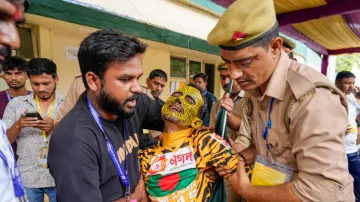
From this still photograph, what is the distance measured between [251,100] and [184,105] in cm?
51

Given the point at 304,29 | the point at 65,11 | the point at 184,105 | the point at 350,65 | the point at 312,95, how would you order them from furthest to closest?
the point at 350,65 < the point at 304,29 < the point at 65,11 < the point at 184,105 < the point at 312,95

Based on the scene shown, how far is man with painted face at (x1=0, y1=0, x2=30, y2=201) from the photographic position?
2.20 feet

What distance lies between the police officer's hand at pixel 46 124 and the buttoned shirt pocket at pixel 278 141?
2.32m

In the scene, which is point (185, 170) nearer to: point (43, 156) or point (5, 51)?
point (5, 51)

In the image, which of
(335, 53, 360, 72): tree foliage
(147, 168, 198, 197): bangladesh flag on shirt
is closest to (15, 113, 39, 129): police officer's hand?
(147, 168, 198, 197): bangladesh flag on shirt

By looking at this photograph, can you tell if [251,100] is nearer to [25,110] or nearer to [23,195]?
[23,195]

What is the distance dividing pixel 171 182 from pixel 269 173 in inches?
27.1

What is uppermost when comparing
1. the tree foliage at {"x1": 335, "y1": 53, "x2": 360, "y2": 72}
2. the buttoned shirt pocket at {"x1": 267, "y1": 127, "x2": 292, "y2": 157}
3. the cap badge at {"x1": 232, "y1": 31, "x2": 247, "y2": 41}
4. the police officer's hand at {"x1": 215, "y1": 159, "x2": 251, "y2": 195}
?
the tree foliage at {"x1": 335, "y1": 53, "x2": 360, "y2": 72}

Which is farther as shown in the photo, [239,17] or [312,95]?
[239,17]

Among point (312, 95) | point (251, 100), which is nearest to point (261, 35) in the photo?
point (312, 95)

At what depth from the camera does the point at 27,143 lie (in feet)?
9.32

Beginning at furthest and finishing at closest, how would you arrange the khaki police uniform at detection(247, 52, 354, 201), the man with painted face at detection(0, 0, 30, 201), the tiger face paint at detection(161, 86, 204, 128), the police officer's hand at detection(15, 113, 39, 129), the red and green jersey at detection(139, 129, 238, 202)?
the police officer's hand at detection(15, 113, 39, 129)
the tiger face paint at detection(161, 86, 204, 128)
the red and green jersey at detection(139, 129, 238, 202)
the khaki police uniform at detection(247, 52, 354, 201)
the man with painted face at detection(0, 0, 30, 201)

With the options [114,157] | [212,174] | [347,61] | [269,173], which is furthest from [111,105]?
[347,61]

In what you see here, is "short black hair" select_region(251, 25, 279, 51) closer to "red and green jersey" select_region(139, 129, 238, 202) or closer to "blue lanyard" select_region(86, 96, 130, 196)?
"red and green jersey" select_region(139, 129, 238, 202)
